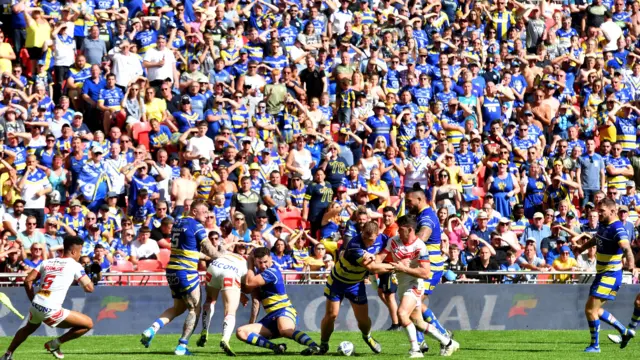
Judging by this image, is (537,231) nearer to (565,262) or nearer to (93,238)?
(565,262)

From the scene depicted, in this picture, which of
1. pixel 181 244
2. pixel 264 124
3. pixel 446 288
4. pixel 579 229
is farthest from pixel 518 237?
pixel 181 244

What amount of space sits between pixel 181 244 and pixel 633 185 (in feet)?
40.8

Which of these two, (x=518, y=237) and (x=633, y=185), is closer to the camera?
(x=518, y=237)

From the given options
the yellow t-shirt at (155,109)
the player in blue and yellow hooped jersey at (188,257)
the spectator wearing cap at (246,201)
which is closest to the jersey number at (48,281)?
the player in blue and yellow hooped jersey at (188,257)

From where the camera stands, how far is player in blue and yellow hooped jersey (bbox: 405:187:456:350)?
15.0m

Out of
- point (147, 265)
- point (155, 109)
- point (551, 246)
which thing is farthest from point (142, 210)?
point (551, 246)

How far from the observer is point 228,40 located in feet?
85.9

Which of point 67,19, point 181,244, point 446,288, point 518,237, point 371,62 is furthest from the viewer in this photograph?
point 371,62

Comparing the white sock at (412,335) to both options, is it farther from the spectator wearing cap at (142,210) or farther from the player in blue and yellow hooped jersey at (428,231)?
the spectator wearing cap at (142,210)

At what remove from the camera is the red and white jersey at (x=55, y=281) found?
1414 cm

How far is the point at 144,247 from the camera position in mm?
20672

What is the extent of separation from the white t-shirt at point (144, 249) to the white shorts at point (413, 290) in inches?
273

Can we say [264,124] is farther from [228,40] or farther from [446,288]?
[446,288]

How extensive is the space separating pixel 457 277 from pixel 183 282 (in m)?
6.57
